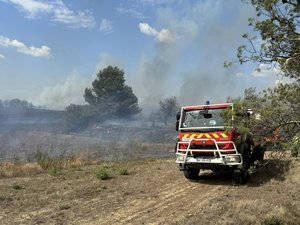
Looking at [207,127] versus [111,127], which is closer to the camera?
[207,127]

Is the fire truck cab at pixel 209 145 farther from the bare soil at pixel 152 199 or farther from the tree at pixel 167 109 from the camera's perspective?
the tree at pixel 167 109

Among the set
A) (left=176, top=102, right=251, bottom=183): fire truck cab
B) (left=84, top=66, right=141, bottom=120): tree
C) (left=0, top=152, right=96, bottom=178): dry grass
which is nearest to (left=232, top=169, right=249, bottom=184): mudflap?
(left=176, top=102, right=251, bottom=183): fire truck cab

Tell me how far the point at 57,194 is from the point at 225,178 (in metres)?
5.48

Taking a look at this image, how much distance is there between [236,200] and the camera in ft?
28.3

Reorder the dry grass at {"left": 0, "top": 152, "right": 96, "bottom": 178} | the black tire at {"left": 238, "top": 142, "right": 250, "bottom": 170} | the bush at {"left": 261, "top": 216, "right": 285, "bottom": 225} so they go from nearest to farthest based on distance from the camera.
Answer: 1. the bush at {"left": 261, "top": 216, "right": 285, "bottom": 225}
2. the black tire at {"left": 238, "top": 142, "right": 250, "bottom": 170}
3. the dry grass at {"left": 0, "top": 152, "right": 96, "bottom": 178}

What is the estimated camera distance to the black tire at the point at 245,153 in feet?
35.4

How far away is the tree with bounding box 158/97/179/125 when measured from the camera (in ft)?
288

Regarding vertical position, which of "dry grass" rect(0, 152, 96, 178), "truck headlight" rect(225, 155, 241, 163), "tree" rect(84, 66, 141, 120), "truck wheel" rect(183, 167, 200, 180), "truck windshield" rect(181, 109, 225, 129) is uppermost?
"tree" rect(84, 66, 141, 120)

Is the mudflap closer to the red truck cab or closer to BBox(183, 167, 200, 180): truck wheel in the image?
the red truck cab

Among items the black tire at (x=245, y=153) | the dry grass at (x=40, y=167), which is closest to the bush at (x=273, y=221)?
the black tire at (x=245, y=153)

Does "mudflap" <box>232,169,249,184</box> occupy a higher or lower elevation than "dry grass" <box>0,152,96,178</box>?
higher

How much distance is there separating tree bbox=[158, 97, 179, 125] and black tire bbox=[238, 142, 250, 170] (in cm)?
7579

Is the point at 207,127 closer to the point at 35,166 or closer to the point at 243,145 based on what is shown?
the point at 243,145

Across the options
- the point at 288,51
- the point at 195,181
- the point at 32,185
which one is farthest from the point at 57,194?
the point at 288,51
